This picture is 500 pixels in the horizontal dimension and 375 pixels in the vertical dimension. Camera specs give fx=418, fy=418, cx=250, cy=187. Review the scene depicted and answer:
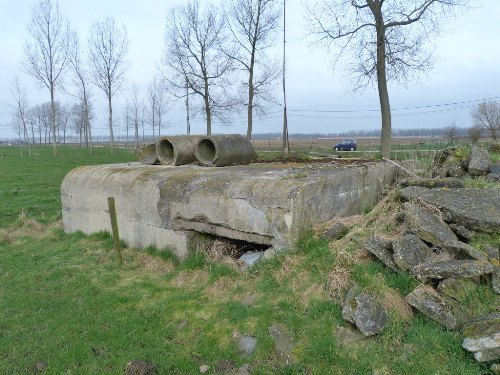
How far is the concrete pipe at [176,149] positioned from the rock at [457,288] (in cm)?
521

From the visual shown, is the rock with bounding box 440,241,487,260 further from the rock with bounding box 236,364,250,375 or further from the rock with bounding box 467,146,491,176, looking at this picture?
the rock with bounding box 467,146,491,176

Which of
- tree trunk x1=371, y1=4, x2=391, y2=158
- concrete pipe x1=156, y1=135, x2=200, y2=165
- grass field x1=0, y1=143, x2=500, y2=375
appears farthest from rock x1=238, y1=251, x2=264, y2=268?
tree trunk x1=371, y1=4, x2=391, y2=158

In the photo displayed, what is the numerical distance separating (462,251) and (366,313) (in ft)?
3.77

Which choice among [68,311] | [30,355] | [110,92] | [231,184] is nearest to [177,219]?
[231,184]

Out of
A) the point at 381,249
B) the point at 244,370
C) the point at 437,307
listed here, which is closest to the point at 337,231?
the point at 381,249

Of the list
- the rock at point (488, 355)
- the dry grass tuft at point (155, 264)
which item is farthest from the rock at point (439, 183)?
the dry grass tuft at point (155, 264)

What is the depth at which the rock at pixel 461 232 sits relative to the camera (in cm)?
459

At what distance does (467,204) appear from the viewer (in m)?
4.86

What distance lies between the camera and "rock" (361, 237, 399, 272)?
13.9 feet

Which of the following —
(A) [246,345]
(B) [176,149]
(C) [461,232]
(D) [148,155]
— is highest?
(B) [176,149]

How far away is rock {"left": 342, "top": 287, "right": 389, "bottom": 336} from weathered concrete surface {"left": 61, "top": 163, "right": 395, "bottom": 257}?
49.7 inches

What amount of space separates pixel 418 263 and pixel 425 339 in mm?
821

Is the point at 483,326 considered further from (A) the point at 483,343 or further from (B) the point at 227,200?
(B) the point at 227,200

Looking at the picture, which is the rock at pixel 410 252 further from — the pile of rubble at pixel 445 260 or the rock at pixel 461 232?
the rock at pixel 461 232
